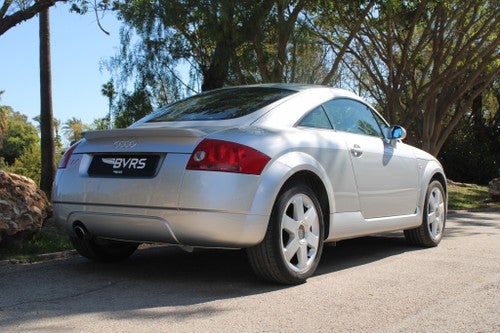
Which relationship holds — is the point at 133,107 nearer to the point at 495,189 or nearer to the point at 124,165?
the point at 124,165

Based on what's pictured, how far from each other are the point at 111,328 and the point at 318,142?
2.45 meters

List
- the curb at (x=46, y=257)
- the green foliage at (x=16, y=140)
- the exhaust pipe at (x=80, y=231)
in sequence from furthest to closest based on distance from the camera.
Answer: the green foliage at (x=16, y=140), the curb at (x=46, y=257), the exhaust pipe at (x=80, y=231)

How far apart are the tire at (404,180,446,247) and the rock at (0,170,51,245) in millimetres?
4274

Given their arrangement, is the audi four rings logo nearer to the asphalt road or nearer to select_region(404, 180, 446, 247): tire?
the asphalt road

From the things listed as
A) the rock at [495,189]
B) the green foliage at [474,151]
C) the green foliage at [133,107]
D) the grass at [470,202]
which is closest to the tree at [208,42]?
the green foliage at [133,107]

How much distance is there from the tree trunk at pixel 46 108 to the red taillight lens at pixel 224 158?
22.9ft

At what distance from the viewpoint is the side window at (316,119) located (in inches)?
207

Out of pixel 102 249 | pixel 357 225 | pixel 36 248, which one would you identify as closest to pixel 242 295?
pixel 357 225

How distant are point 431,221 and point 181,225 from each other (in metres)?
3.71

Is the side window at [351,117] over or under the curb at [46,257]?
over

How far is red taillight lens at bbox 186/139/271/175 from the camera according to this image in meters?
4.32

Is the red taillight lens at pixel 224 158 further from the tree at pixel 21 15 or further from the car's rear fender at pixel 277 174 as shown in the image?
the tree at pixel 21 15

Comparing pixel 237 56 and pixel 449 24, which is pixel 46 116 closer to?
pixel 237 56

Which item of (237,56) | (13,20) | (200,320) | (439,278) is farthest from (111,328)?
(237,56)
